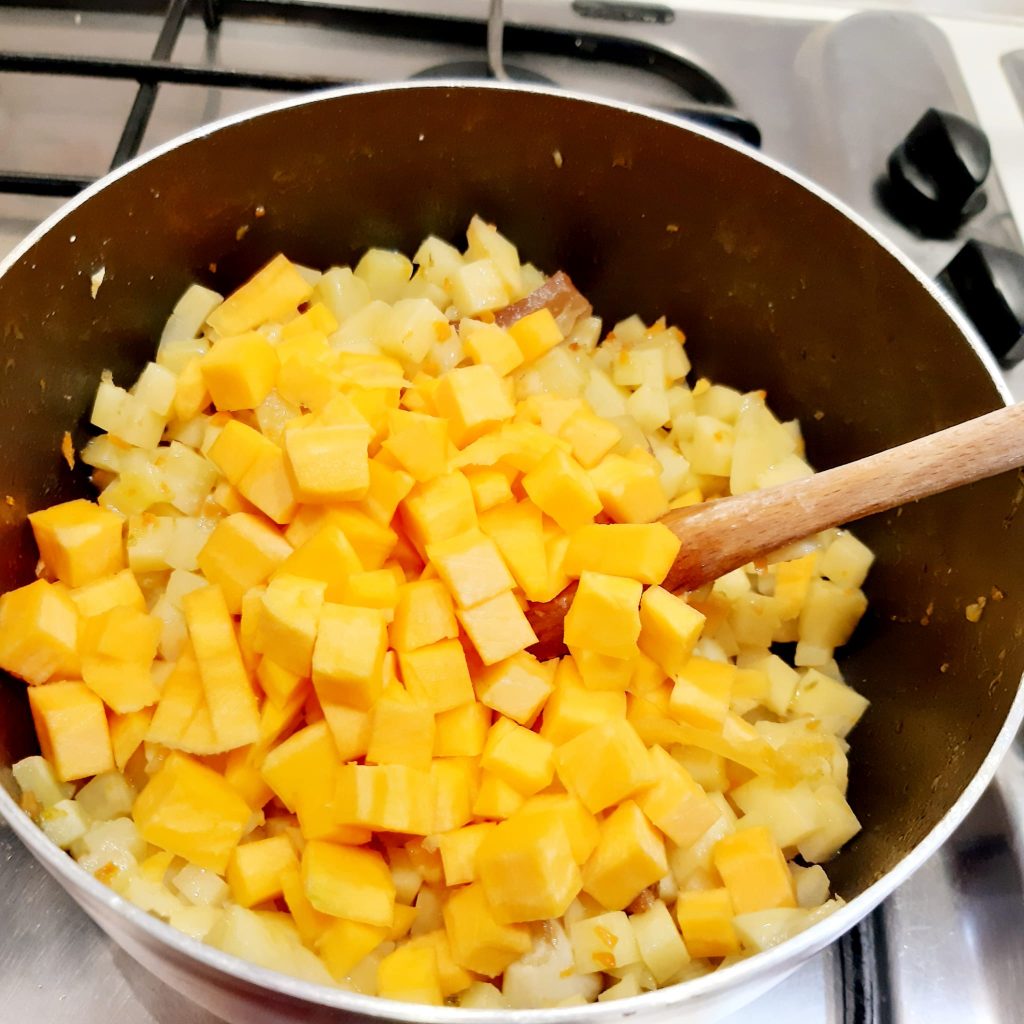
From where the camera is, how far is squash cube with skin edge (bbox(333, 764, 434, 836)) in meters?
0.97

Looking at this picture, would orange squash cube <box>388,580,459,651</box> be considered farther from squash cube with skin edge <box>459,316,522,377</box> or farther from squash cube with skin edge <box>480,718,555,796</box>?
squash cube with skin edge <box>459,316,522,377</box>

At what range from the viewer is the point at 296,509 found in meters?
1.14

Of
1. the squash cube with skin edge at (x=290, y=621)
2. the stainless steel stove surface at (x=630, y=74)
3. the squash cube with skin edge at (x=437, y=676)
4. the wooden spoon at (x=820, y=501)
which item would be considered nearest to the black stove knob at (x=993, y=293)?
the stainless steel stove surface at (x=630, y=74)

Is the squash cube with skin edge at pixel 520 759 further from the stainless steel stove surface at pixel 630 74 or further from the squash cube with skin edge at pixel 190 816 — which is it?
the stainless steel stove surface at pixel 630 74

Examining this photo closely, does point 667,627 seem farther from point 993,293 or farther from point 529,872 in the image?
point 993,293

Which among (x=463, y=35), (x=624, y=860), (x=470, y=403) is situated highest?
(x=463, y=35)

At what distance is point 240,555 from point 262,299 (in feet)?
1.34

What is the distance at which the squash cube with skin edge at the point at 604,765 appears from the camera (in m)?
1.01

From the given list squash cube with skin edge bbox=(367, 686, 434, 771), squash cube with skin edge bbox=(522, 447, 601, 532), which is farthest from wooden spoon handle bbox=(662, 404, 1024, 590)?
squash cube with skin edge bbox=(367, 686, 434, 771)

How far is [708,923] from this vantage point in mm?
1019

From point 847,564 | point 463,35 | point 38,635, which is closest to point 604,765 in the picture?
point 847,564

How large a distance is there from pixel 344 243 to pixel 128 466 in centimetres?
46

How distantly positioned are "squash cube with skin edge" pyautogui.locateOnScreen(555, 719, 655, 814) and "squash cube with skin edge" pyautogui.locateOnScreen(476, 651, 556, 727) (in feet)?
0.24

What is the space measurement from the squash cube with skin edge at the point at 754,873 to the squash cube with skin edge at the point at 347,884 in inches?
14.6
